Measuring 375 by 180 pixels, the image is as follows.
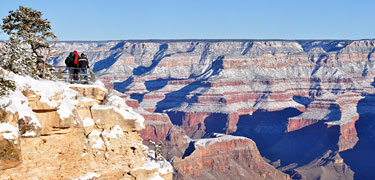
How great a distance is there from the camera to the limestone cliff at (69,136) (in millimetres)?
18891

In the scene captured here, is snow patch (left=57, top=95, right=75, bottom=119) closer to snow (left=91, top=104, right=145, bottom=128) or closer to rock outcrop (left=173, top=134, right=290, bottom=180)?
snow (left=91, top=104, right=145, bottom=128)

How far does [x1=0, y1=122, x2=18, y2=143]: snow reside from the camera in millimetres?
17406

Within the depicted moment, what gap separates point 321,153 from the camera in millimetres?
187750

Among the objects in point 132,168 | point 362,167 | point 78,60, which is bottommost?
point 362,167

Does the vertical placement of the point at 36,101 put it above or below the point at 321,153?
above

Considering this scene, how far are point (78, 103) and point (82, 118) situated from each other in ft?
1.87

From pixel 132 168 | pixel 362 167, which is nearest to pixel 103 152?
pixel 132 168

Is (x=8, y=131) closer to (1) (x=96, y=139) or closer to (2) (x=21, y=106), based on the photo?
(2) (x=21, y=106)

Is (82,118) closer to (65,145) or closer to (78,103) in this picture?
(78,103)

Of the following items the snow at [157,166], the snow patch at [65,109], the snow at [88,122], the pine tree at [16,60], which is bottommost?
the snow at [157,166]

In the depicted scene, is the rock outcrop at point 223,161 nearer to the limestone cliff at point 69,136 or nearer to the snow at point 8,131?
the limestone cliff at point 69,136

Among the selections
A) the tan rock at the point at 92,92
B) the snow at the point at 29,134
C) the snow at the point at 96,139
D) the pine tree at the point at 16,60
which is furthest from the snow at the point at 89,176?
the pine tree at the point at 16,60

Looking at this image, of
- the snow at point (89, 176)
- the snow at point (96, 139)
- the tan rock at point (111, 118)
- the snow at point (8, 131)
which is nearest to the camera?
the snow at point (8, 131)

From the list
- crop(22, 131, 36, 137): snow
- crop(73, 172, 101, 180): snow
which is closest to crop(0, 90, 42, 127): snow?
crop(22, 131, 36, 137): snow
